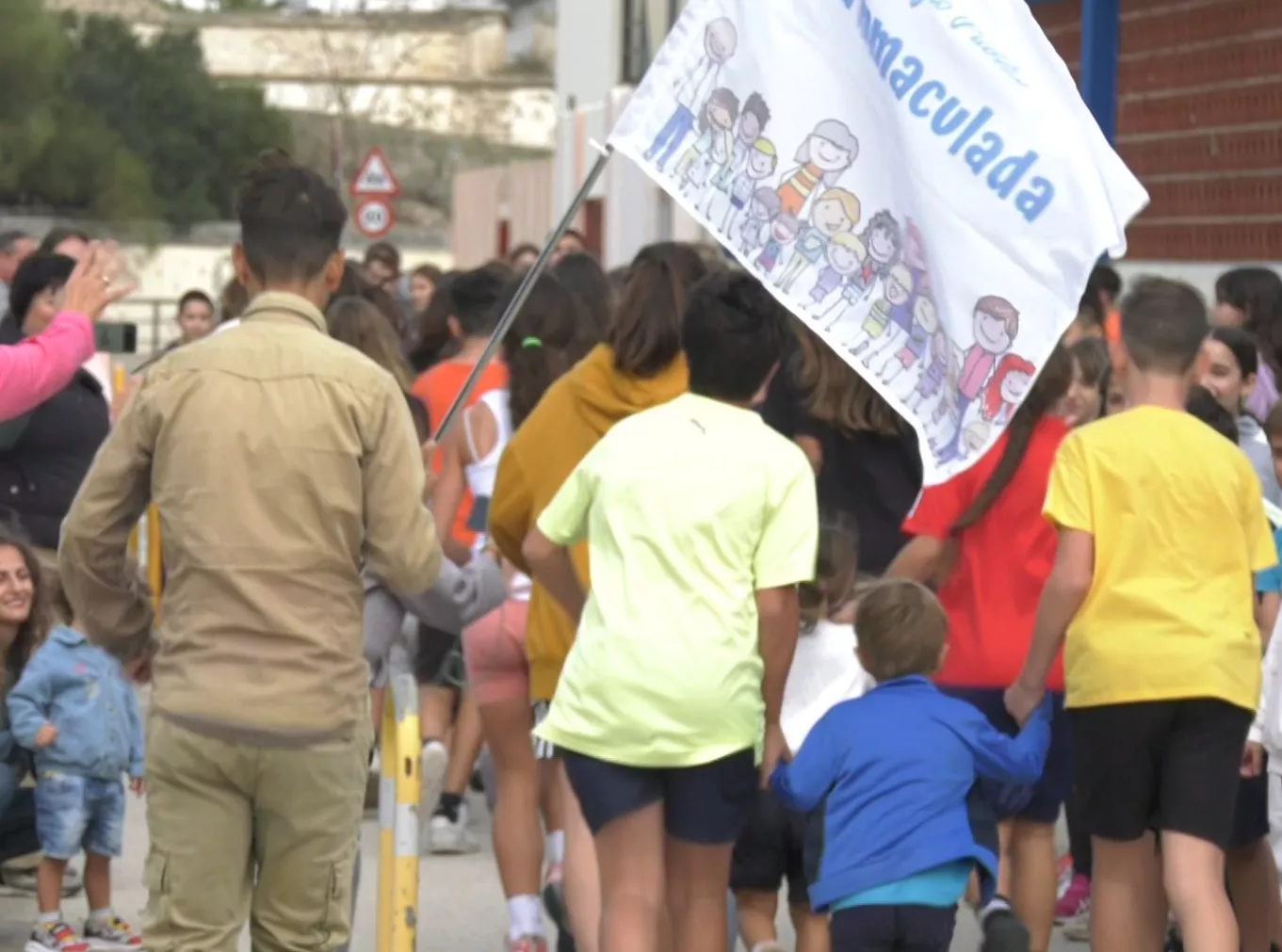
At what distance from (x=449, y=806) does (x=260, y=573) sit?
4.78 m

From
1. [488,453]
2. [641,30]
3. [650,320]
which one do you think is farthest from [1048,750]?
[641,30]

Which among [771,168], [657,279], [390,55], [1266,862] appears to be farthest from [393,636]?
[390,55]

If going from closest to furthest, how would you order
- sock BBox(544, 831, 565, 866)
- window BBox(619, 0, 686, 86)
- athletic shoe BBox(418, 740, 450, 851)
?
1. sock BBox(544, 831, 565, 866)
2. athletic shoe BBox(418, 740, 450, 851)
3. window BBox(619, 0, 686, 86)

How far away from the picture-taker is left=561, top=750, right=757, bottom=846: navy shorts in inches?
232

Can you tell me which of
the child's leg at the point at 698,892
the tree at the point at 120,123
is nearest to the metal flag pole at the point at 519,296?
the child's leg at the point at 698,892

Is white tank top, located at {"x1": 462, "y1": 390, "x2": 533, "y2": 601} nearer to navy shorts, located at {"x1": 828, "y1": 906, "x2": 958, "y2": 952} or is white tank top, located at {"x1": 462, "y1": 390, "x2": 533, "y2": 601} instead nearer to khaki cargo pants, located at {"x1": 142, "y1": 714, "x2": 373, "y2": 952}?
navy shorts, located at {"x1": 828, "y1": 906, "x2": 958, "y2": 952}

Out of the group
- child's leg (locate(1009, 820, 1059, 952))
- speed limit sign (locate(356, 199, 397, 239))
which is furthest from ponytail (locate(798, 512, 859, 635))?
speed limit sign (locate(356, 199, 397, 239))

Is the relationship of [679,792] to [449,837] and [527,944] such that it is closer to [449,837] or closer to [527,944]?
[527,944]

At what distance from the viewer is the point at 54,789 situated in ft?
25.9

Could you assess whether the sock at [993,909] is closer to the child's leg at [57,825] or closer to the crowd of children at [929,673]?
the crowd of children at [929,673]

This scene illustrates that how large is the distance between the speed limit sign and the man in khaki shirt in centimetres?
2212

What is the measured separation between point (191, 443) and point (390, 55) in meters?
73.7

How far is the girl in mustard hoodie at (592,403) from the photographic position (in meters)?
6.80

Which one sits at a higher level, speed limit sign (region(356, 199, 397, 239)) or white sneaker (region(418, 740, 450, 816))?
speed limit sign (region(356, 199, 397, 239))
